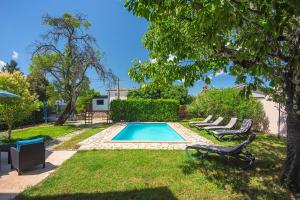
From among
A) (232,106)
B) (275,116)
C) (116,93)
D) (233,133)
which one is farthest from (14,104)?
(116,93)

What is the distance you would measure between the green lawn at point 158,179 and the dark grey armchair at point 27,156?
748mm

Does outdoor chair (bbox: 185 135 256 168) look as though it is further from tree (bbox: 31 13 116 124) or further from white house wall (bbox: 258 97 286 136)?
tree (bbox: 31 13 116 124)

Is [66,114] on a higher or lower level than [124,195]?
higher

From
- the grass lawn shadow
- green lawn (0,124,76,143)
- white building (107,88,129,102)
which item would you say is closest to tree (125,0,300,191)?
the grass lawn shadow

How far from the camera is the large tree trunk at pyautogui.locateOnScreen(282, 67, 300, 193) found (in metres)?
4.94

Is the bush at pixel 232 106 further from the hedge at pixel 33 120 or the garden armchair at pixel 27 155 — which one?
the hedge at pixel 33 120

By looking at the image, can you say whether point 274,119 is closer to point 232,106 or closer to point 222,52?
point 232,106

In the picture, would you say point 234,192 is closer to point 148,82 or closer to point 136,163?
point 136,163

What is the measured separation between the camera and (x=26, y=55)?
61.8 ft

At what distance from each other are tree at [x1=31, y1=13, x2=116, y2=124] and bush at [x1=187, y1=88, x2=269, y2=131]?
9.74 meters

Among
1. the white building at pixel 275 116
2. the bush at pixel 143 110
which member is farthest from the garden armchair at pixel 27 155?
the bush at pixel 143 110

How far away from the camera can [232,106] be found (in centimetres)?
1642

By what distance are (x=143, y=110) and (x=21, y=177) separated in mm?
17990

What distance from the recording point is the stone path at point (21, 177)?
504 centimetres
